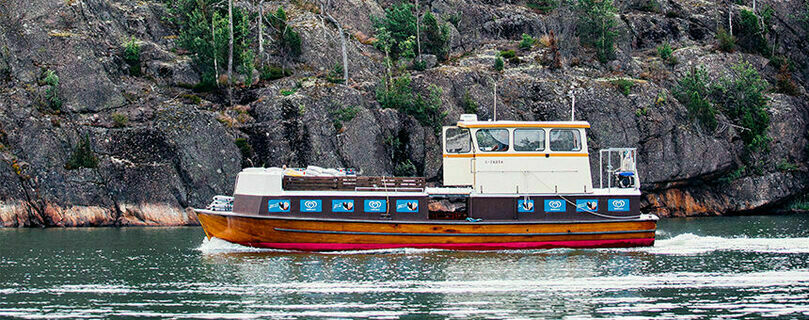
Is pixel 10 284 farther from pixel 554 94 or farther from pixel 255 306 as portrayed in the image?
pixel 554 94

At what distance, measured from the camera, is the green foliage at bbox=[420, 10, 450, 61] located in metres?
70.2

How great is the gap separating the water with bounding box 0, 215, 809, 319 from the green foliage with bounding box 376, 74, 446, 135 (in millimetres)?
24206

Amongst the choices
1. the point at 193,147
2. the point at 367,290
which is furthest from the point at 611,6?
the point at 367,290

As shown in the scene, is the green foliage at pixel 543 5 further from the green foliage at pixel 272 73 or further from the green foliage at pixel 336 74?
the green foliage at pixel 272 73

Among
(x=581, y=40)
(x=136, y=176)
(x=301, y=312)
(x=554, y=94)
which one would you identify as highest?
(x=581, y=40)

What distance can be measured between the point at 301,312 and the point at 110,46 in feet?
146

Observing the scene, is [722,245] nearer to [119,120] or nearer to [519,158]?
[519,158]

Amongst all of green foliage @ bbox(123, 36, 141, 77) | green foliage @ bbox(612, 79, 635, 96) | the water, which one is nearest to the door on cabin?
the water

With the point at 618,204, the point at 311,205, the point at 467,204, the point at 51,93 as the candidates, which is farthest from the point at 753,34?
the point at 51,93

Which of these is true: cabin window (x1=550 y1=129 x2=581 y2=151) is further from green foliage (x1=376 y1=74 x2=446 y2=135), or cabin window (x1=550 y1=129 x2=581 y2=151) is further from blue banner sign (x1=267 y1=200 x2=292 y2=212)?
green foliage (x1=376 y1=74 x2=446 y2=135)

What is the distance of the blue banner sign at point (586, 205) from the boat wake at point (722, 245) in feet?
8.64

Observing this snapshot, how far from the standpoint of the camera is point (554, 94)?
66250mm

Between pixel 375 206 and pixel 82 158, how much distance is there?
2641 cm

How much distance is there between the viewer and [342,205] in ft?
121
